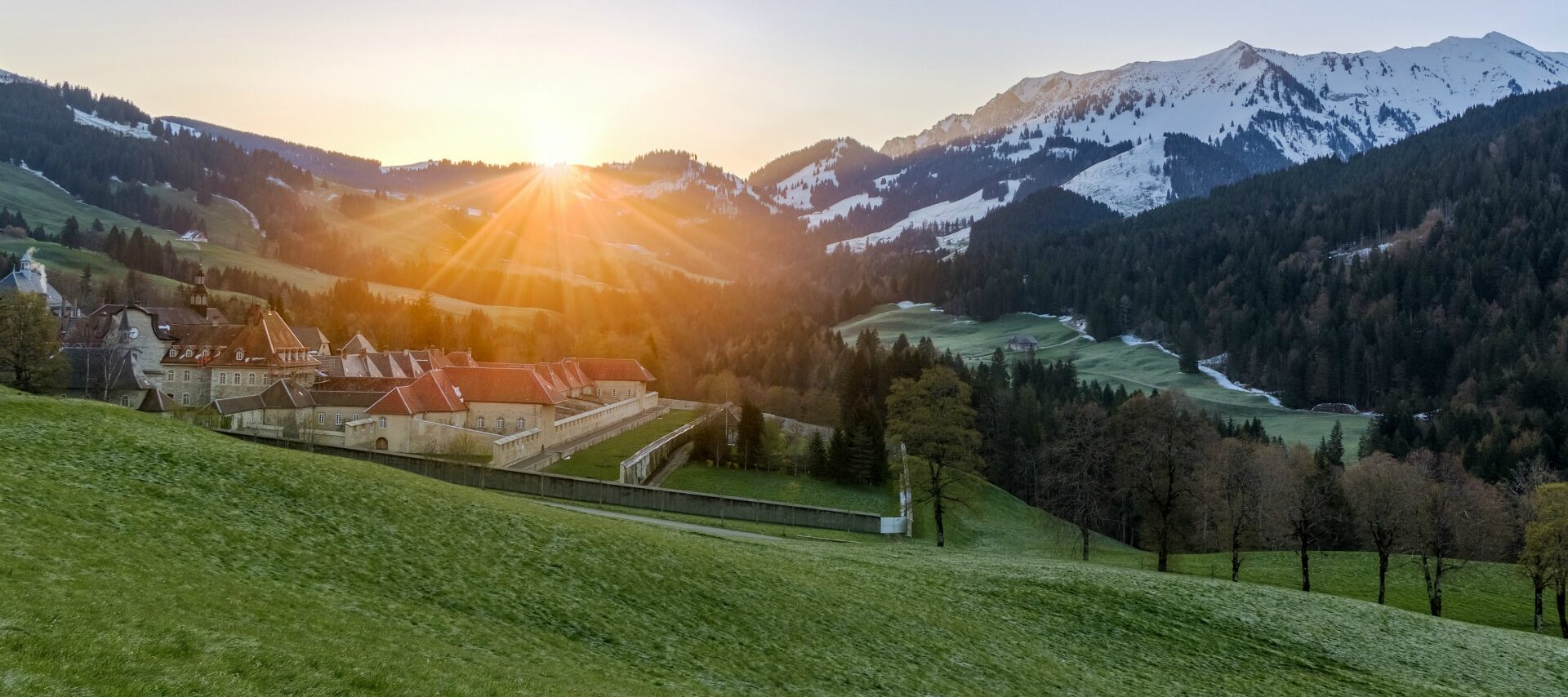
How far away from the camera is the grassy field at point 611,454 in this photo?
6281 cm

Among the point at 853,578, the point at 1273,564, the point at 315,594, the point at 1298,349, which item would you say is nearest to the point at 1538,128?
the point at 1298,349

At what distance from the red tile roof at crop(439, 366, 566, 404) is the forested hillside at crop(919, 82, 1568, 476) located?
88.8 m

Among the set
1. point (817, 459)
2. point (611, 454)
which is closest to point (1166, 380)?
point (817, 459)

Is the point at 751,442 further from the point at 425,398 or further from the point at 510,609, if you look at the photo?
the point at 510,609

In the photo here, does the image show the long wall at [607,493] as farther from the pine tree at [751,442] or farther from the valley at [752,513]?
the pine tree at [751,442]

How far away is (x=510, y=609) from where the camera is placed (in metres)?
18.2

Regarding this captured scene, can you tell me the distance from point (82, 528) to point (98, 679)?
798 centimetres

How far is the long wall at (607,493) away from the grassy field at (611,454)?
12.9 metres

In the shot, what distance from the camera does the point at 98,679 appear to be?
9.84 metres

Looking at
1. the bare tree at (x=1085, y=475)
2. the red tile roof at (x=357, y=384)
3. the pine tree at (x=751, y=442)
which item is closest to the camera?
the bare tree at (x=1085, y=475)

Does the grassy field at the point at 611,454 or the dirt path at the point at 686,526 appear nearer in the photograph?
the dirt path at the point at 686,526

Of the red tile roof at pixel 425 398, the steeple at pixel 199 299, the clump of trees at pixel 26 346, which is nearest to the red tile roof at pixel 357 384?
the red tile roof at pixel 425 398

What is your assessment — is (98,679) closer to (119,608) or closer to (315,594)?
(119,608)

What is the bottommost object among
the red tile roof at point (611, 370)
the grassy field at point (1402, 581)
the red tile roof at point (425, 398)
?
the grassy field at point (1402, 581)
